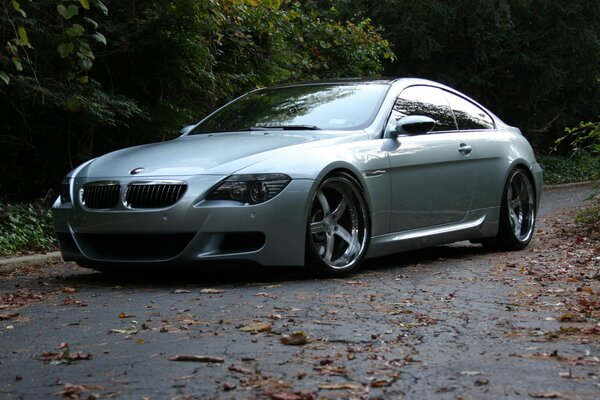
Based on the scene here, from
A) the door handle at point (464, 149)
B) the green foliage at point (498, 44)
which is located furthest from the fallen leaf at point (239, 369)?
the green foliage at point (498, 44)

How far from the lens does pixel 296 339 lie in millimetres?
4785

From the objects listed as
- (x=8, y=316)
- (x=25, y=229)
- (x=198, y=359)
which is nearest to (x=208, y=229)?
(x=8, y=316)

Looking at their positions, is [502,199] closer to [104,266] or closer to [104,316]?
[104,266]

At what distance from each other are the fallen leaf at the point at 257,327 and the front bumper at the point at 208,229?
4.90 ft

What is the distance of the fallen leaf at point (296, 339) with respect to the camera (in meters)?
4.77

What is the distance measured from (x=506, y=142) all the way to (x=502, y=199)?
1.76 ft

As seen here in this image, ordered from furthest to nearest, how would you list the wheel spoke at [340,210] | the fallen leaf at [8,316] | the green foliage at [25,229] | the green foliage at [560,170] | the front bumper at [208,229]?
the green foliage at [560,170] → the green foliage at [25,229] → the wheel spoke at [340,210] → the front bumper at [208,229] → the fallen leaf at [8,316]

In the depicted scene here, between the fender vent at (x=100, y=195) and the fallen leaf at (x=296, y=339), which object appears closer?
the fallen leaf at (x=296, y=339)

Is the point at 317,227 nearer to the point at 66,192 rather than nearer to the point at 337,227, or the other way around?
the point at 337,227

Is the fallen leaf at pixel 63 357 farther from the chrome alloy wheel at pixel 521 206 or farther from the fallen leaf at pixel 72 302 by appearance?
the chrome alloy wheel at pixel 521 206

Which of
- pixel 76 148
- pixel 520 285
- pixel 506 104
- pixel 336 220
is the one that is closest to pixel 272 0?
pixel 76 148

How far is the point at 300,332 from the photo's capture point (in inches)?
192

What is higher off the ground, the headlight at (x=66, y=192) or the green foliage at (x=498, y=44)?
the green foliage at (x=498, y=44)

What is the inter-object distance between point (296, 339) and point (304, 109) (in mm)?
3543
